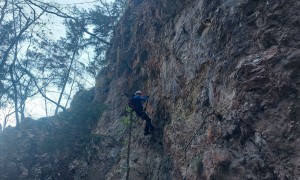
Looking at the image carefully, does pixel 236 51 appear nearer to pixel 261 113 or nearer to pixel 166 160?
pixel 261 113

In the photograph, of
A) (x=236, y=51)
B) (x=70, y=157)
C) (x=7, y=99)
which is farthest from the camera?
(x=7, y=99)

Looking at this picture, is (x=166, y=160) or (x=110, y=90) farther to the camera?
(x=110, y=90)

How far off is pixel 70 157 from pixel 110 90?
180 inches

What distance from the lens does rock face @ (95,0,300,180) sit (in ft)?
19.0

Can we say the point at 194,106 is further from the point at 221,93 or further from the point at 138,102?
the point at 138,102

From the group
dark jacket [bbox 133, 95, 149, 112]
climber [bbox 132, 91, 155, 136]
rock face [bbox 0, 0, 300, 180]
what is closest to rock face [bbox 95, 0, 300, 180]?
rock face [bbox 0, 0, 300, 180]

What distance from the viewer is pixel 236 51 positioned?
7293mm

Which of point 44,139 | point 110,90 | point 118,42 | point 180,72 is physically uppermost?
point 118,42

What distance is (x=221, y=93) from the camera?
287 inches

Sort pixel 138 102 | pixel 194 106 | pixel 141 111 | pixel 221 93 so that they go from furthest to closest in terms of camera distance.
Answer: pixel 138 102 < pixel 141 111 < pixel 194 106 < pixel 221 93

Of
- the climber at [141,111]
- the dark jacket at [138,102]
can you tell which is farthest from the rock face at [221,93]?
the dark jacket at [138,102]

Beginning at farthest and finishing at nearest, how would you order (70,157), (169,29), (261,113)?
1. (70,157)
2. (169,29)
3. (261,113)

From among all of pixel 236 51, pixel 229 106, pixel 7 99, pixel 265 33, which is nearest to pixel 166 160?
pixel 229 106

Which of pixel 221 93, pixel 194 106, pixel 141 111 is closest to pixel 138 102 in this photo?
pixel 141 111
